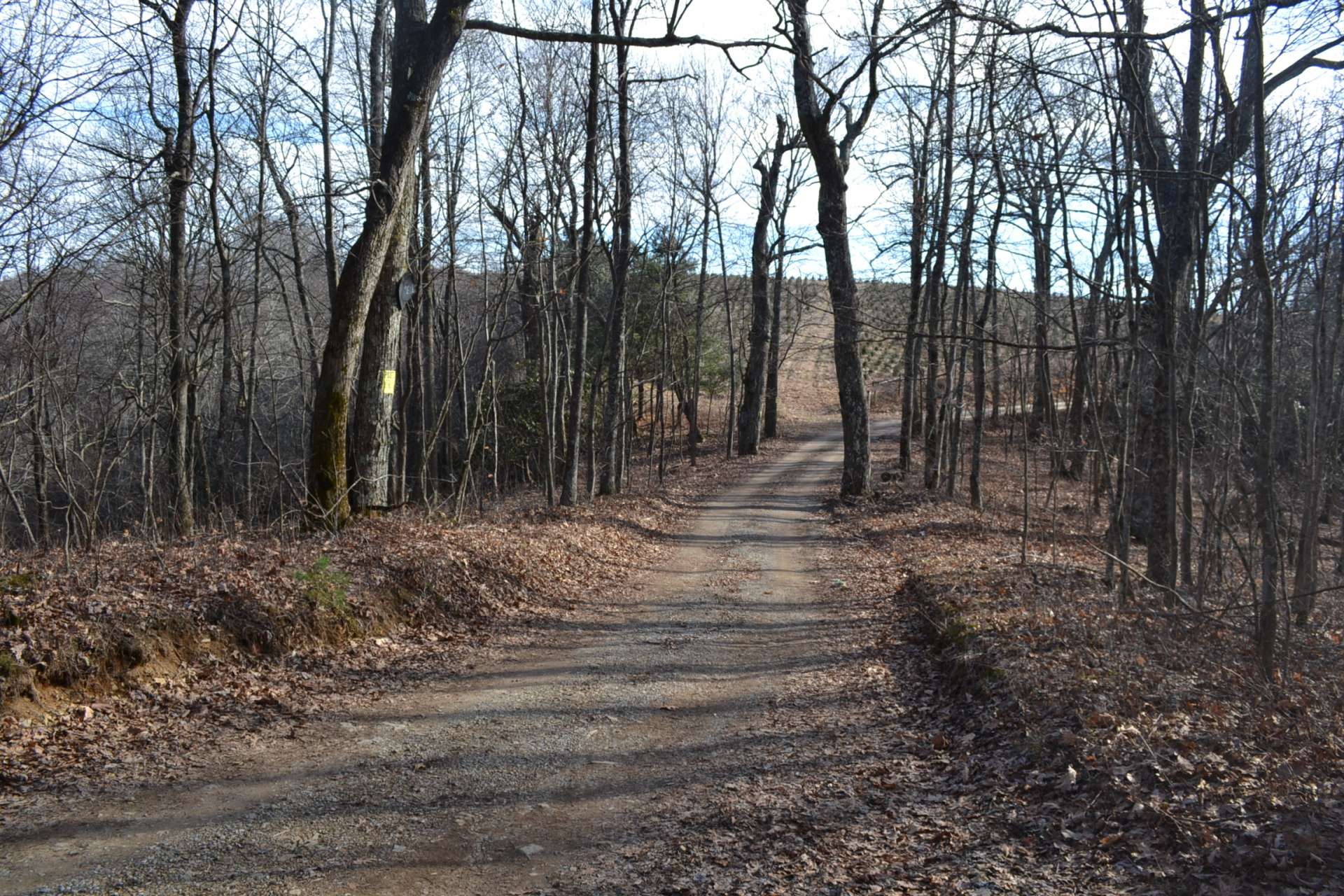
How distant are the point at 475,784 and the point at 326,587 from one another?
3.58 metres

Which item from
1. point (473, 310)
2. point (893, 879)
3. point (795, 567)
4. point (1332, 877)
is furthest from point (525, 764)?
point (473, 310)

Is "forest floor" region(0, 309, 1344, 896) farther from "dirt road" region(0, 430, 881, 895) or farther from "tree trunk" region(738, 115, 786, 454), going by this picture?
"tree trunk" region(738, 115, 786, 454)

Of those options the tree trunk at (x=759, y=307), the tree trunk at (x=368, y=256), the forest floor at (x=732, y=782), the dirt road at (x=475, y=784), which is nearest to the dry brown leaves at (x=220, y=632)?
the forest floor at (x=732, y=782)

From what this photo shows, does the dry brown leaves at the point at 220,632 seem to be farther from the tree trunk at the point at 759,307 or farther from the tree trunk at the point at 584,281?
the tree trunk at the point at 759,307

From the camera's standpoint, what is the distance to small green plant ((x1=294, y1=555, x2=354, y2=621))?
7879 millimetres

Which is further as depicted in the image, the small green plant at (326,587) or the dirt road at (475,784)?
the small green plant at (326,587)

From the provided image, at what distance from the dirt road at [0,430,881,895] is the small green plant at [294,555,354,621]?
57.0 inches

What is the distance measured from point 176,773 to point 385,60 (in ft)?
53.9

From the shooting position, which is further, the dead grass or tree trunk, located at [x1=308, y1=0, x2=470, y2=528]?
tree trunk, located at [x1=308, y1=0, x2=470, y2=528]

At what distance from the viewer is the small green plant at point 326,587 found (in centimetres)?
788

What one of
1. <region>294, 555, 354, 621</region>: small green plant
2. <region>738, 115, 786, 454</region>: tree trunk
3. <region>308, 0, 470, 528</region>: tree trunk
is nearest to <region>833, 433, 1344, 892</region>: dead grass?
<region>294, 555, 354, 621</region>: small green plant

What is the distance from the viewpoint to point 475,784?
5.16m

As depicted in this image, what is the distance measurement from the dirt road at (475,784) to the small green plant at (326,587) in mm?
1449

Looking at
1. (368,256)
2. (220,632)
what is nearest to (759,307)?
(368,256)
